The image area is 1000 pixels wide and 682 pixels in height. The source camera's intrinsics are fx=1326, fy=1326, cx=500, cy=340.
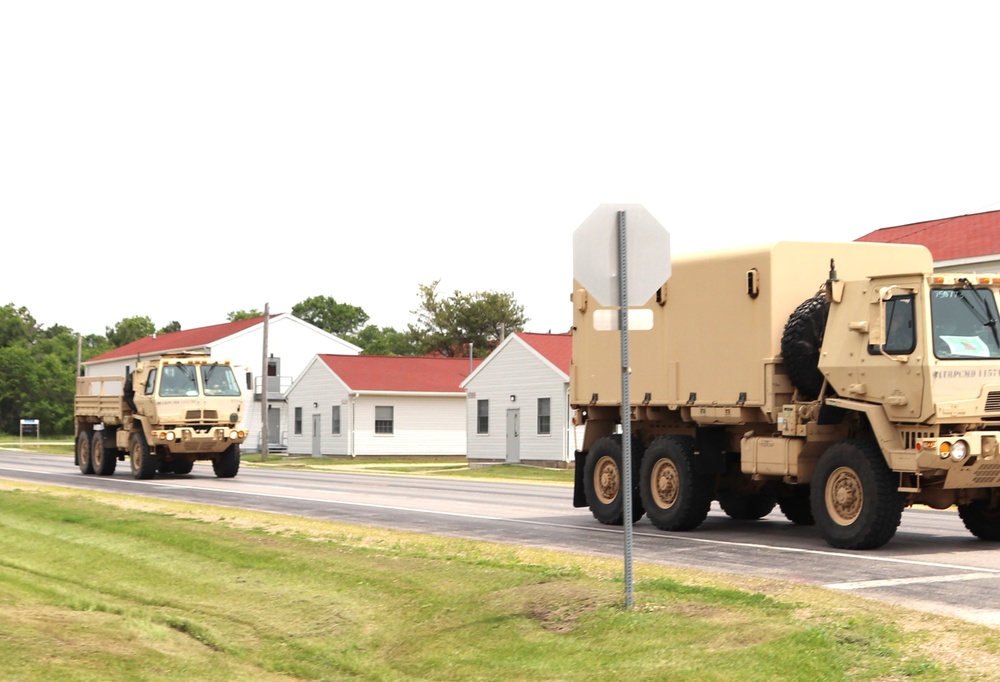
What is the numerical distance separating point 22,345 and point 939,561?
106 meters

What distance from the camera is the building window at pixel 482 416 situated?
51.5 meters

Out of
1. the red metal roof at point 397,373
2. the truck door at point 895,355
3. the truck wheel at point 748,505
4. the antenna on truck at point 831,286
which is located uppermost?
the red metal roof at point 397,373

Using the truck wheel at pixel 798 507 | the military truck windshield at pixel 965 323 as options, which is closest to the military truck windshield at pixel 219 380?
the truck wheel at pixel 798 507

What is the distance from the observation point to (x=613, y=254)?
A: 969 centimetres

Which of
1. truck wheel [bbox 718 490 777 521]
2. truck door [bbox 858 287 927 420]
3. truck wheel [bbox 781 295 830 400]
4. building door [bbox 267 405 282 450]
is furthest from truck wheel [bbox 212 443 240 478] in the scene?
building door [bbox 267 405 282 450]

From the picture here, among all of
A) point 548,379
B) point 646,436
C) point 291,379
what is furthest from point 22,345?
point 646,436

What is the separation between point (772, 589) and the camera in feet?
34.4

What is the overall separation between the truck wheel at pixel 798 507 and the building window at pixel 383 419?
1659 inches

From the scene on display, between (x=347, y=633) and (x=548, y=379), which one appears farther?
(x=548, y=379)

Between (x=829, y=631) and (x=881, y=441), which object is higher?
(x=881, y=441)

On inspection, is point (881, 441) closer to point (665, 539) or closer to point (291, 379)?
point (665, 539)

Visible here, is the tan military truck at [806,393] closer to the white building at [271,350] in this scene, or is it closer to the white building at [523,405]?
the white building at [523,405]

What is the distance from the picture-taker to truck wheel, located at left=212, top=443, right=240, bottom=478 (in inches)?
1318

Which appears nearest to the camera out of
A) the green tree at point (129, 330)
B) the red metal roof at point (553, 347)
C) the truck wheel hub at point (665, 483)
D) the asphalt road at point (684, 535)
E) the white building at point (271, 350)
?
the asphalt road at point (684, 535)
